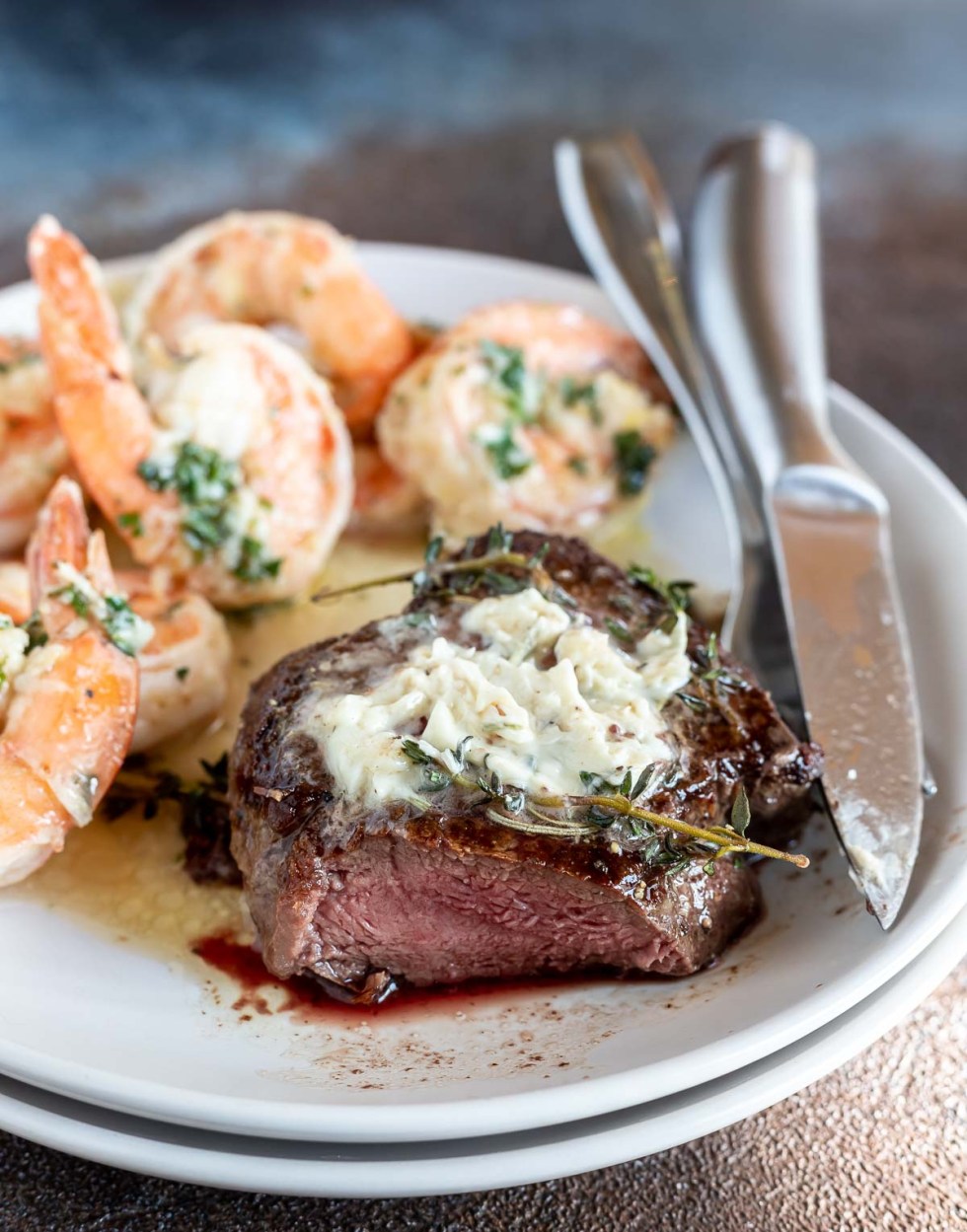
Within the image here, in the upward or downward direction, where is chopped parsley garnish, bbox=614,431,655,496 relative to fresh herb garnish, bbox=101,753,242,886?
upward

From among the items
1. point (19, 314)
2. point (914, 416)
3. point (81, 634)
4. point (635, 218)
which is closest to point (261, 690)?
point (81, 634)

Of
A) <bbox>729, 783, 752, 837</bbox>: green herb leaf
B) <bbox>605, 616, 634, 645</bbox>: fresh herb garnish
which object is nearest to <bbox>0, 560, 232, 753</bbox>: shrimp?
<bbox>605, 616, 634, 645</bbox>: fresh herb garnish

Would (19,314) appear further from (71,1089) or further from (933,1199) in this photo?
(933,1199)

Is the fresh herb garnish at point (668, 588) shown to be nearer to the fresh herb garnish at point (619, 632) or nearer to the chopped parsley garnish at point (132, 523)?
the fresh herb garnish at point (619, 632)

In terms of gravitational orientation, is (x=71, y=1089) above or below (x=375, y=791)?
below

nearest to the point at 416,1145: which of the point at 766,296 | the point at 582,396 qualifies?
the point at 582,396

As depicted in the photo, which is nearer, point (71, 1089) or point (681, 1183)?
point (71, 1089)

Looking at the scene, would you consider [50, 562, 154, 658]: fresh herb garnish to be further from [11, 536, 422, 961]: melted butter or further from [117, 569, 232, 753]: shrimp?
[11, 536, 422, 961]: melted butter
